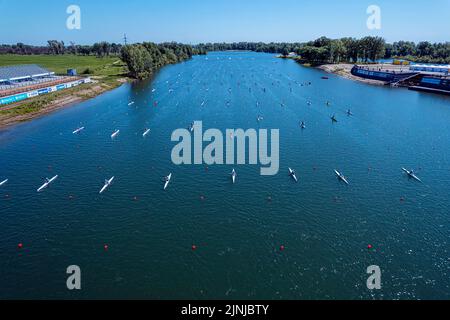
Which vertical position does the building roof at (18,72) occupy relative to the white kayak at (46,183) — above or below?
above

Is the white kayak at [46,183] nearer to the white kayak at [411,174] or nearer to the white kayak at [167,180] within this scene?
the white kayak at [167,180]

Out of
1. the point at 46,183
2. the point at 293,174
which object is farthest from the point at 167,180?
the point at 293,174

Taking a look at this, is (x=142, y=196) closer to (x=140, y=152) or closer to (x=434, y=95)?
(x=140, y=152)

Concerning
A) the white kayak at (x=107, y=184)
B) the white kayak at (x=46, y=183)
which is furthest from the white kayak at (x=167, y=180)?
the white kayak at (x=46, y=183)

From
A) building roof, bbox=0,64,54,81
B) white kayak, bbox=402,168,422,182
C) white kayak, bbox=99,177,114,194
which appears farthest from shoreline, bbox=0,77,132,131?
white kayak, bbox=402,168,422,182

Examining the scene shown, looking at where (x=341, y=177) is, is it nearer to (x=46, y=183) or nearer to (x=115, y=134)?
(x=46, y=183)

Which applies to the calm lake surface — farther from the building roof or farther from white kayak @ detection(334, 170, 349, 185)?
the building roof
